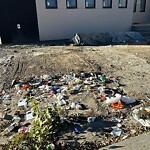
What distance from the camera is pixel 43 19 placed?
1075 cm

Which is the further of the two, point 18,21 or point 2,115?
point 18,21

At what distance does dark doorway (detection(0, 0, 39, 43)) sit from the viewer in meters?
10.2

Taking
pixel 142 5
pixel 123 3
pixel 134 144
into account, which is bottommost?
pixel 134 144

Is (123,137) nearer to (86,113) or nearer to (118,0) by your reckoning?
(86,113)

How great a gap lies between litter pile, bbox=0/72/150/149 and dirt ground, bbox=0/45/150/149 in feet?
0.86

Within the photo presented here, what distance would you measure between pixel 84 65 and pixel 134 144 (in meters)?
3.94

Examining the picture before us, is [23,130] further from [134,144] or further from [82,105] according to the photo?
[134,144]

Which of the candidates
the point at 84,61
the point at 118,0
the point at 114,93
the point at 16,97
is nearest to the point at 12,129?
the point at 16,97

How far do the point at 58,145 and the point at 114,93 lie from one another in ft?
6.89

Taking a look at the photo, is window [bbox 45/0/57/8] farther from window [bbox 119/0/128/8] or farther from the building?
window [bbox 119/0/128/8]

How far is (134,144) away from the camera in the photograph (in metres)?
2.76

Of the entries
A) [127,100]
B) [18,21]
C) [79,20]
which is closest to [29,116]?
[127,100]

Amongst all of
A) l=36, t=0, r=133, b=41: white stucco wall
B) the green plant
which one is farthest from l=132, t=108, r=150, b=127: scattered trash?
l=36, t=0, r=133, b=41: white stucco wall

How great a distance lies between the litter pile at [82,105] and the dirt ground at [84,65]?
0.86 ft
